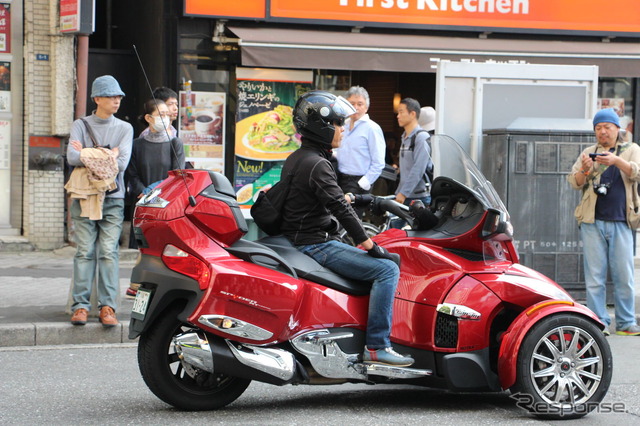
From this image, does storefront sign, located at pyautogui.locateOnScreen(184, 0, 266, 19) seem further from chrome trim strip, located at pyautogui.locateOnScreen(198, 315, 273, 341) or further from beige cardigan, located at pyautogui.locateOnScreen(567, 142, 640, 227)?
chrome trim strip, located at pyautogui.locateOnScreen(198, 315, 273, 341)

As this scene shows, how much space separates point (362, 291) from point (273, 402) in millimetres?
901

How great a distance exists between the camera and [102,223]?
848cm

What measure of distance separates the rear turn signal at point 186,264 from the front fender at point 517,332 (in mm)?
1733

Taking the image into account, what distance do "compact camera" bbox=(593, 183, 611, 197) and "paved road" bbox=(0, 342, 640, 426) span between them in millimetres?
1897

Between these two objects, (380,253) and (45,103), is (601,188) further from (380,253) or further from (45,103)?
(45,103)

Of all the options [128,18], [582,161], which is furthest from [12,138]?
[582,161]

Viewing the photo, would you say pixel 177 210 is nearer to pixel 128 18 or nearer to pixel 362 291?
pixel 362 291

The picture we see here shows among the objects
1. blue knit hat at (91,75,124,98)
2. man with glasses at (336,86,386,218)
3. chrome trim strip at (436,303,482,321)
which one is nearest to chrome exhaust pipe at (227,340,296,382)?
chrome trim strip at (436,303,482,321)

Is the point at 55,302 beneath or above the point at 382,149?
beneath

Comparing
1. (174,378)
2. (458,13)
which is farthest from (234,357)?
(458,13)

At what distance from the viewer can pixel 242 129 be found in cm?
1392

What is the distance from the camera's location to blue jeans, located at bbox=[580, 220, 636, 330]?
9.12m

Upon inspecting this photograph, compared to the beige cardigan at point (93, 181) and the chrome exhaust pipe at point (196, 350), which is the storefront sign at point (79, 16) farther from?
the chrome exhaust pipe at point (196, 350)

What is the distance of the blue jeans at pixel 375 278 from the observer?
232 inches
